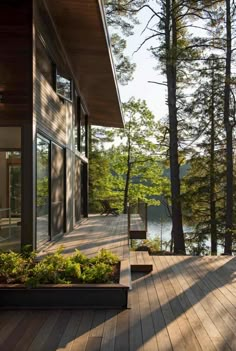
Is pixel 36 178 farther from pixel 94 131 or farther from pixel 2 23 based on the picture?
pixel 94 131

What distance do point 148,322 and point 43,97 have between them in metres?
4.21

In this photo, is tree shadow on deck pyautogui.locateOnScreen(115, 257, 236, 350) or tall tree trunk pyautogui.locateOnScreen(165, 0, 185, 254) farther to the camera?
tall tree trunk pyautogui.locateOnScreen(165, 0, 185, 254)

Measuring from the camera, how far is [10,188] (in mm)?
9695

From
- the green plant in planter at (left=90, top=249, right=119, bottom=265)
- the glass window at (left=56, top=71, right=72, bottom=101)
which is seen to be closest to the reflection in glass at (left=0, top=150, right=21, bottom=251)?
the green plant in planter at (left=90, top=249, right=119, bottom=265)

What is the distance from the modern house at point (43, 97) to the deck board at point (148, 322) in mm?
1988

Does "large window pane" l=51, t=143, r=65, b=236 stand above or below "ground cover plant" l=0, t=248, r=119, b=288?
above

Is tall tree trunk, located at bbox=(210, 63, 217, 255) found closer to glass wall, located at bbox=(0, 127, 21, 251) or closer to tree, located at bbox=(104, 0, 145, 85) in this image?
tree, located at bbox=(104, 0, 145, 85)

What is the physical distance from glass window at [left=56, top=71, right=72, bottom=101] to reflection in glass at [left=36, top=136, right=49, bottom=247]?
172 centimetres

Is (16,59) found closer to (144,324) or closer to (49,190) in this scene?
(49,190)

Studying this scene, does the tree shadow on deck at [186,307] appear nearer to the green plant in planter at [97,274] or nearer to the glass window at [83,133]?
the green plant in planter at [97,274]

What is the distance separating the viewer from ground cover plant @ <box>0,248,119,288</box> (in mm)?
4637

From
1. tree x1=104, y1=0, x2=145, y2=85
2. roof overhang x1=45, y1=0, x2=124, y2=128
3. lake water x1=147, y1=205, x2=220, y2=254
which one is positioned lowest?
lake water x1=147, y1=205, x2=220, y2=254

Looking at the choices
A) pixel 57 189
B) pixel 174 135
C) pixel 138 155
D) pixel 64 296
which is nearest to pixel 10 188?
pixel 57 189

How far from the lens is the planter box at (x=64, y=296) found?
4.46 m
